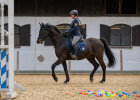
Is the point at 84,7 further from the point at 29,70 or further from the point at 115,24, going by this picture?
the point at 29,70

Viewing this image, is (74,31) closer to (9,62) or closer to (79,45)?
(79,45)

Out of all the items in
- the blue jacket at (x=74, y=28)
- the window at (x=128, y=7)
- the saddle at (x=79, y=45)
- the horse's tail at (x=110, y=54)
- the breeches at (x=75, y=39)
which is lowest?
the horse's tail at (x=110, y=54)

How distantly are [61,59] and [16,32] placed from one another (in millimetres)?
9825

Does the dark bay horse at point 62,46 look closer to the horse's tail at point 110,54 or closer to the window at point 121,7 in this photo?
the horse's tail at point 110,54

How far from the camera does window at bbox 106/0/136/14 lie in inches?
872

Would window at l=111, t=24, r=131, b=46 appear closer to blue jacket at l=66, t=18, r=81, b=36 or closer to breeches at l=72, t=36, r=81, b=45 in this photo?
breeches at l=72, t=36, r=81, b=45

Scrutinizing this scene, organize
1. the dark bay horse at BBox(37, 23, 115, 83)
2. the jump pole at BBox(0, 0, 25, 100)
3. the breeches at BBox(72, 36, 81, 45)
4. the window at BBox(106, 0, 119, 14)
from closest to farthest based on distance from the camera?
the jump pole at BBox(0, 0, 25, 100), the breeches at BBox(72, 36, 81, 45), the dark bay horse at BBox(37, 23, 115, 83), the window at BBox(106, 0, 119, 14)

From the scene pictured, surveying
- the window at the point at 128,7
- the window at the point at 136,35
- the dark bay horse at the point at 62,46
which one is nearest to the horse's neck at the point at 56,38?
the dark bay horse at the point at 62,46

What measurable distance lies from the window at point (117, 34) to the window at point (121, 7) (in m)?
0.86

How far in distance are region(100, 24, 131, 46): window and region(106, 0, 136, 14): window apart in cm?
86

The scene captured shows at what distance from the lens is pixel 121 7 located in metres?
22.3

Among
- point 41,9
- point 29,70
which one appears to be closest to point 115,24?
point 41,9

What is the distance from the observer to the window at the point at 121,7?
22156 mm

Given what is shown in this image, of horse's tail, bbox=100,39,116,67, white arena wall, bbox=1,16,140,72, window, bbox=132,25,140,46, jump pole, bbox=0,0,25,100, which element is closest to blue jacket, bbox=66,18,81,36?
horse's tail, bbox=100,39,116,67
